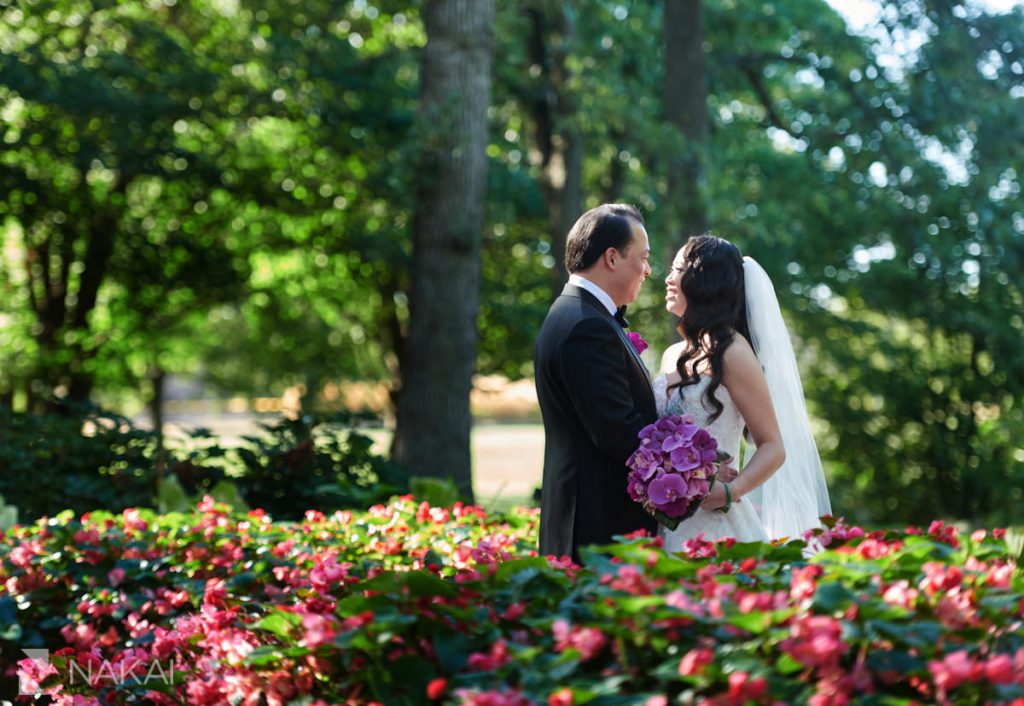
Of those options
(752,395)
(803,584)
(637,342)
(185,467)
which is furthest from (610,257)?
(185,467)

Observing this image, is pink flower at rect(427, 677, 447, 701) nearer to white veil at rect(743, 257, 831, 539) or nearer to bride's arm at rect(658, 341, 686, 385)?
bride's arm at rect(658, 341, 686, 385)

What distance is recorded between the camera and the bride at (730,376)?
434 cm

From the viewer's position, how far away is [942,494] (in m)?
16.3

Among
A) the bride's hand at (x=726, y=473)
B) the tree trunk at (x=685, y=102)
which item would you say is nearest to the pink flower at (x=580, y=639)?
the bride's hand at (x=726, y=473)

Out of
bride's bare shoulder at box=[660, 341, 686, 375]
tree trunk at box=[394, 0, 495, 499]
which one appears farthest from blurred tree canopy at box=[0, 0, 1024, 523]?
bride's bare shoulder at box=[660, 341, 686, 375]

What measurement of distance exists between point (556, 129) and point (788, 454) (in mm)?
9303

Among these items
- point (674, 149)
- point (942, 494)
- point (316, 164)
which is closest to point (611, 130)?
point (674, 149)

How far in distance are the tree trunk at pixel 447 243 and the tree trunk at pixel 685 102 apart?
349cm

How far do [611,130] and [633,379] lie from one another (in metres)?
11.3

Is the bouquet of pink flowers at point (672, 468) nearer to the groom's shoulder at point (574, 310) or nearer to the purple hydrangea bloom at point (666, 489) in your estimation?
the purple hydrangea bloom at point (666, 489)

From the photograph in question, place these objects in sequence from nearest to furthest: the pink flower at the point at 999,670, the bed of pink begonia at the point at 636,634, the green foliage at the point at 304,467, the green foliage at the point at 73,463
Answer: the pink flower at the point at 999,670, the bed of pink begonia at the point at 636,634, the green foliage at the point at 304,467, the green foliage at the point at 73,463

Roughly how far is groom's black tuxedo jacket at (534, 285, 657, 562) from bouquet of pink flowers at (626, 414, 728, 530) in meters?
0.10

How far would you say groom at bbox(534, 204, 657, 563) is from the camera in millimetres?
3996

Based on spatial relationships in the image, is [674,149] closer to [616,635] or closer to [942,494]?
[942,494]
